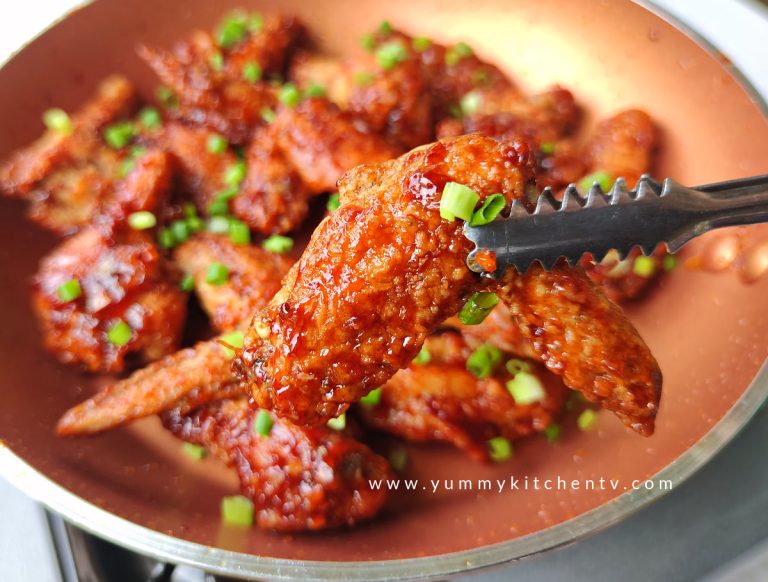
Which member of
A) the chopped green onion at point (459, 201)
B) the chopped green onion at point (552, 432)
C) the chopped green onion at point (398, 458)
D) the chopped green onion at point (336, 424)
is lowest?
the chopped green onion at point (552, 432)

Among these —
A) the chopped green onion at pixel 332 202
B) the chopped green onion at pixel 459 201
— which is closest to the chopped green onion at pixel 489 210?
the chopped green onion at pixel 459 201

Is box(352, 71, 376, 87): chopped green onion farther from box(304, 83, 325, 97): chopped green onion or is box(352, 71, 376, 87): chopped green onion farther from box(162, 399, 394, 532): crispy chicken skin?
box(162, 399, 394, 532): crispy chicken skin

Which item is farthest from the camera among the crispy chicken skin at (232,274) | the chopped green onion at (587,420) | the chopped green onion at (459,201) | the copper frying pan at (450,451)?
the crispy chicken skin at (232,274)

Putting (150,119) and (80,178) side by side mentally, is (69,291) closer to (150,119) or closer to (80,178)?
(80,178)

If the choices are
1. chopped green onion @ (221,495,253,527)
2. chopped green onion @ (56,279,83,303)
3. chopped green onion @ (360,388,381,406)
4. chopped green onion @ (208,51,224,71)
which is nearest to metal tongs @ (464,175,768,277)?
chopped green onion @ (360,388,381,406)

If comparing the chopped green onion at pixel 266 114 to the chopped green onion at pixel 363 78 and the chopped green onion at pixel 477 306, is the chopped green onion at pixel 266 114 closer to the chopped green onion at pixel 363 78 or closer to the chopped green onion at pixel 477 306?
the chopped green onion at pixel 363 78

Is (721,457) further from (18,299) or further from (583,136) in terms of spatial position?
(18,299)

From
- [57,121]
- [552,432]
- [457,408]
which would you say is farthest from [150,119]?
[552,432]
